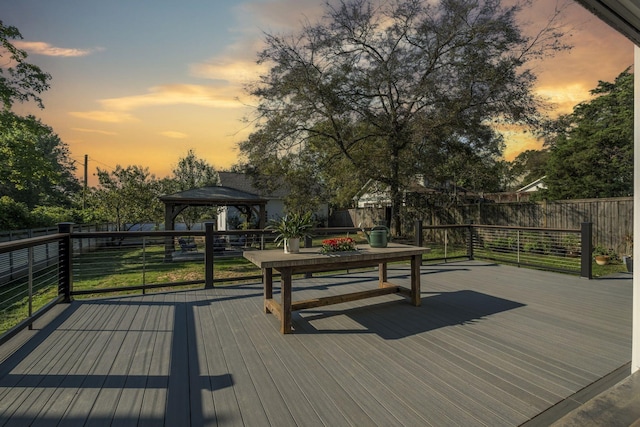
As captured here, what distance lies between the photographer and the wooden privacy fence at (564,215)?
779cm

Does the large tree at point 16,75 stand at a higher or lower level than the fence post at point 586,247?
higher

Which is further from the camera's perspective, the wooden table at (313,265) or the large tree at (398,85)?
the large tree at (398,85)

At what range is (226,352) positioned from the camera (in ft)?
8.56

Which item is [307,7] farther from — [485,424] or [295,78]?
[485,424]

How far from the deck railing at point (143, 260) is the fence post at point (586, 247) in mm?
14

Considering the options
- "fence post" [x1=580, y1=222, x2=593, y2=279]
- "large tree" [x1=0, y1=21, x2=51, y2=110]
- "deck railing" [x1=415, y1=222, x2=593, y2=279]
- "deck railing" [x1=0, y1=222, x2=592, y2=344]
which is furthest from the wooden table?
"large tree" [x1=0, y1=21, x2=51, y2=110]

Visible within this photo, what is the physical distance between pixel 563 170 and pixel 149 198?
752 inches

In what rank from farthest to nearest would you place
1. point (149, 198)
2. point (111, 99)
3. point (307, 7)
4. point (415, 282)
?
point (149, 198), point (307, 7), point (111, 99), point (415, 282)

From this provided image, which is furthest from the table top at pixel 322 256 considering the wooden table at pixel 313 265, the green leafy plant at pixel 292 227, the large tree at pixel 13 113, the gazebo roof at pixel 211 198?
the large tree at pixel 13 113

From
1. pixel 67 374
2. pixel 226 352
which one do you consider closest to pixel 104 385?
pixel 67 374

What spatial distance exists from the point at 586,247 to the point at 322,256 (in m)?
4.94

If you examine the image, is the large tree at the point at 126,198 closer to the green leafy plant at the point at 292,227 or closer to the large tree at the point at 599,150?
the green leafy plant at the point at 292,227

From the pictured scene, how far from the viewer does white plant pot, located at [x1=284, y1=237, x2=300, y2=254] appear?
330cm

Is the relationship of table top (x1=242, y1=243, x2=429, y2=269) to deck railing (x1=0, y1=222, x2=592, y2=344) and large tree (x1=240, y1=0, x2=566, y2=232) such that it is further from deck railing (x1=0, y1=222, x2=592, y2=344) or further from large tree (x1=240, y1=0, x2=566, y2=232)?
large tree (x1=240, y1=0, x2=566, y2=232)
